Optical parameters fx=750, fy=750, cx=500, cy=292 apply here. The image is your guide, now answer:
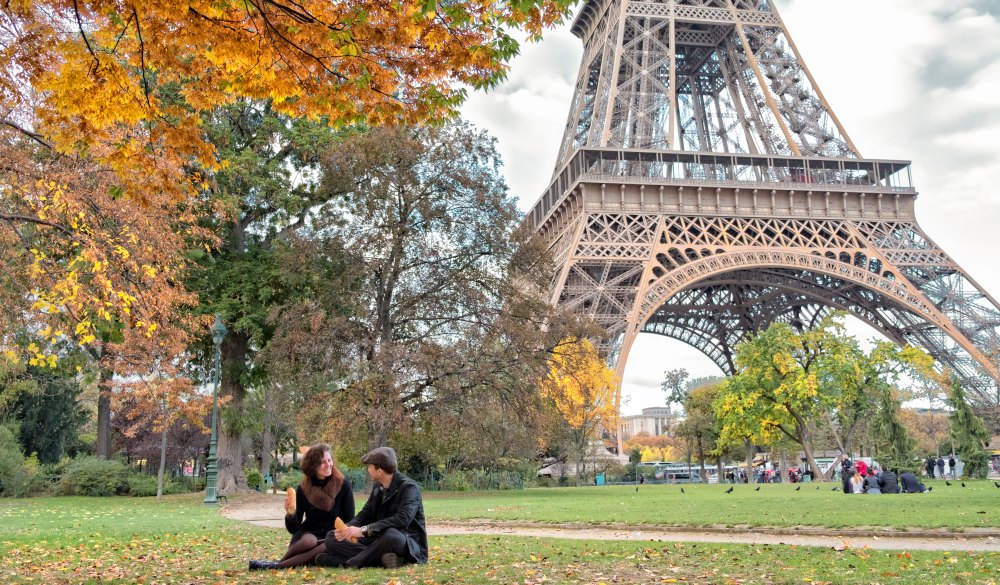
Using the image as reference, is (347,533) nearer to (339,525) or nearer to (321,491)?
(339,525)

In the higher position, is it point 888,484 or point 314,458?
point 314,458

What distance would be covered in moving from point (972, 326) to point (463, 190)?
28.3 meters

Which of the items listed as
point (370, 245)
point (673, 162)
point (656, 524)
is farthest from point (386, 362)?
point (673, 162)

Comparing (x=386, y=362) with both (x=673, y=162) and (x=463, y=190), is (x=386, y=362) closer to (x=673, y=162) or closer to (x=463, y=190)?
(x=463, y=190)

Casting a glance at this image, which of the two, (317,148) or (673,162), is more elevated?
(673,162)

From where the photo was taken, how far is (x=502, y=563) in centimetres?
745

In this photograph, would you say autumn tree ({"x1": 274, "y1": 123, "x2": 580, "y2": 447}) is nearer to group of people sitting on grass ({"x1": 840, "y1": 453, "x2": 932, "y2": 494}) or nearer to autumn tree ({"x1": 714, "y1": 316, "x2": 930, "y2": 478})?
group of people sitting on grass ({"x1": 840, "y1": 453, "x2": 932, "y2": 494})

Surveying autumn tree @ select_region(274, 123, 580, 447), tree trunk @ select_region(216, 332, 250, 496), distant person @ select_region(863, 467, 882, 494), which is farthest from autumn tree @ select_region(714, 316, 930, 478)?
tree trunk @ select_region(216, 332, 250, 496)

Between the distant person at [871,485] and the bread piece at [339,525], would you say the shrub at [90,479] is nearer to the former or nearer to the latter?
the bread piece at [339,525]

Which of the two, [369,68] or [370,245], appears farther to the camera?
[370,245]

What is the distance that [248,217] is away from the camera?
2477 cm

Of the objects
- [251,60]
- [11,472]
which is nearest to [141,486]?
[11,472]

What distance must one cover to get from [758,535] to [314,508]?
641 centimetres

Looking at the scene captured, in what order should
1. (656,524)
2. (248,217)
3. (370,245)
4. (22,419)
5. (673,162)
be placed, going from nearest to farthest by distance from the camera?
(656,524) < (370,245) < (248,217) < (22,419) < (673,162)
